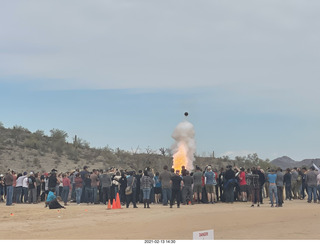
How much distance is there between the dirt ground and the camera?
15.3 m

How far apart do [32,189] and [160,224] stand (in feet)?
44.8

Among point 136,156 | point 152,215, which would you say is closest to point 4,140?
point 136,156

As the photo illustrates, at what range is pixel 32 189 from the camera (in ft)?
94.6

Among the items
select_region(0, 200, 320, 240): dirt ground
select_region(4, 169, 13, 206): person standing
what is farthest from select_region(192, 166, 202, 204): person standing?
select_region(4, 169, 13, 206): person standing

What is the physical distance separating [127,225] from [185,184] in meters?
7.72

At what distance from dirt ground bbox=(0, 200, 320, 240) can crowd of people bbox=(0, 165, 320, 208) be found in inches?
80.0

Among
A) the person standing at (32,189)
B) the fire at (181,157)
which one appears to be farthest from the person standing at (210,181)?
the fire at (181,157)

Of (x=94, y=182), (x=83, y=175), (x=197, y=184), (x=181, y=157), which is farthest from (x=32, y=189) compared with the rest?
(x=181, y=157)

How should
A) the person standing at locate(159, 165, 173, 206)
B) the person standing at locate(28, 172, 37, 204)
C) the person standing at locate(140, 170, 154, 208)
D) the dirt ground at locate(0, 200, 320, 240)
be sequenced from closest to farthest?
the dirt ground at locate(0, 200, 320, 240), the person standing at locate(140, 170, 154, 208), the person standing at locate(159, 165, 173, 206), the person standing at locate(28, 172, 37, 204)

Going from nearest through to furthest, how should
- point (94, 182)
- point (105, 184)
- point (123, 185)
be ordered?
point (123, 185) → point (105, 184) → point (94, 182)

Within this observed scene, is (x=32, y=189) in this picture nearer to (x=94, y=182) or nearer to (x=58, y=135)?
(x=94, y=182)

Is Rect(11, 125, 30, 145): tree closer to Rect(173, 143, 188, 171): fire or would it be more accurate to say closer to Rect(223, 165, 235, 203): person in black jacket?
Rect(173, 143, 188, 171): fire

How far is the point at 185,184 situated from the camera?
24.6 meters

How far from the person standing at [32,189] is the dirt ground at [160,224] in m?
5.81
